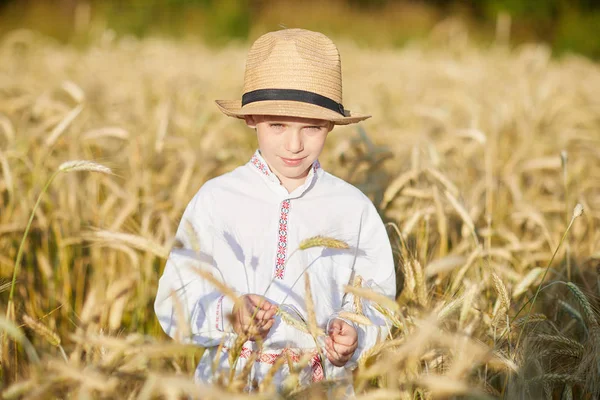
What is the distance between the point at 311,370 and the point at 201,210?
521 mm

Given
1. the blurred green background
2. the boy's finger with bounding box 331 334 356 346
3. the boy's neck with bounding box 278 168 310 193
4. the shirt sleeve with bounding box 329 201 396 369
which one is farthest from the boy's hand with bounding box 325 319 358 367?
the blurred green background

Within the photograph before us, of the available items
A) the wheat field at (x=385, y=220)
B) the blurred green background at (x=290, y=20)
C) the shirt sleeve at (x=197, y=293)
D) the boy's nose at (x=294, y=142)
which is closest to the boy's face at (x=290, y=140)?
the boy's nose at (x=294, y=142)

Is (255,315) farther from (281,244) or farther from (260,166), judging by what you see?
(260,166)

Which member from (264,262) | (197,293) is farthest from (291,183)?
(197,293)

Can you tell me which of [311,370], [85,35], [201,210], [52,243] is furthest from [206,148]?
[85,35]

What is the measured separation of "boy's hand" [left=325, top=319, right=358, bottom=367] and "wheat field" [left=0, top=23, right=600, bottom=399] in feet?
0.23

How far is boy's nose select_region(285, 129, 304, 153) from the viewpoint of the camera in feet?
5.05

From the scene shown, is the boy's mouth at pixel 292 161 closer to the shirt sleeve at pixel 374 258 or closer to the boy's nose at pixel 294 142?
the boy's nose at pixel 294 142

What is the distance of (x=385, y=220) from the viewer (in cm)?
255

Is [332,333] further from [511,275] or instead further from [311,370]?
[511,275]

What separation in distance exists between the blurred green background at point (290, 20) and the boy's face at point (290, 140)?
33.9 feet

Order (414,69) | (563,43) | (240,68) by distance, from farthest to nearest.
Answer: (563,43)
(414,69)
(240,68)

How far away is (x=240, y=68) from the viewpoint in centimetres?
711

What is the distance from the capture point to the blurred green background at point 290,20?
13758mm
